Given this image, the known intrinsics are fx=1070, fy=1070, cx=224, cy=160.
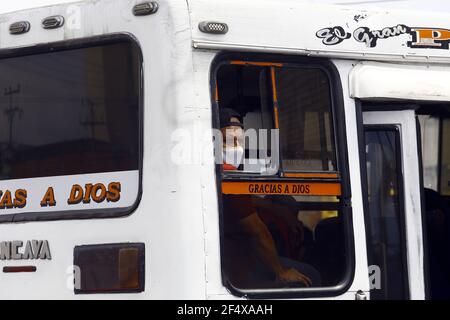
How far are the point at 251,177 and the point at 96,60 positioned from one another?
1022 mm

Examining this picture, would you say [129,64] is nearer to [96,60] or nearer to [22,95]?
[96,60]

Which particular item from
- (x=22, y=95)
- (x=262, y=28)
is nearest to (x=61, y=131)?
(x=22, y=95)

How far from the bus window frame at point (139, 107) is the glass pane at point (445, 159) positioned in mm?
2363

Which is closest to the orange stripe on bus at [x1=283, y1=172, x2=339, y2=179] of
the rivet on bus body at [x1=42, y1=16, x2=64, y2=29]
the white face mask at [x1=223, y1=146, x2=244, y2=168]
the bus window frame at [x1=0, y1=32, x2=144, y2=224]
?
the white face mask at [x1=223, y1=146, x2=244, y2=168]

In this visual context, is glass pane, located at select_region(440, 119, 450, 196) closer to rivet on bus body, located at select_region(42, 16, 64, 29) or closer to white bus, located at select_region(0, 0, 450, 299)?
white bus, located at select_region(0, 0, 450, 299)

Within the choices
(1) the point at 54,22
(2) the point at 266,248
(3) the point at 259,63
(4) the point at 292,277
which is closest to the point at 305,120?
(3) the point at 259,63

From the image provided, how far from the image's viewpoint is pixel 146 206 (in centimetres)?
536

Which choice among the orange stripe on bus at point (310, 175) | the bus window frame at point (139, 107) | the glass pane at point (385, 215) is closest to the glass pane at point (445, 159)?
the glass pane at point (385, 215)

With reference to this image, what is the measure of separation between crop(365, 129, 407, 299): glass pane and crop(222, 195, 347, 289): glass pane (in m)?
0.31

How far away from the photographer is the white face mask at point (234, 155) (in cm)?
547

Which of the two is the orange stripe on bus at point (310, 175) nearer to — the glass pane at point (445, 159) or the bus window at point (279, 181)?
the bus window at point (279, 181)

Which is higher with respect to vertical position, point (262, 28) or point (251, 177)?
point (262, 28)
